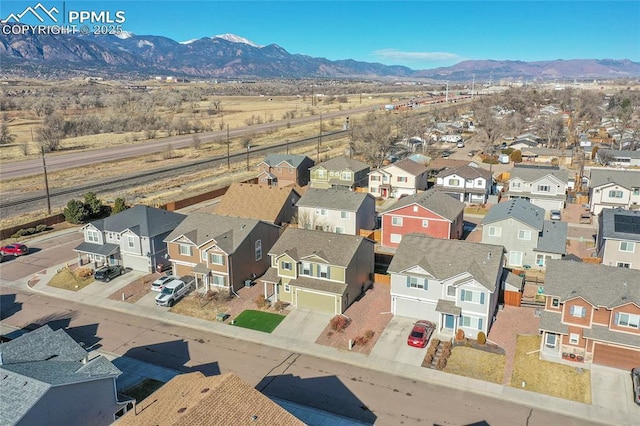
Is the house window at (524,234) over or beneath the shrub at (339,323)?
over

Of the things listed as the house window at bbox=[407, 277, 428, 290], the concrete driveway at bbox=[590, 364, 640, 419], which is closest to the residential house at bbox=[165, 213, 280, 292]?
the house window at bbox=[407, 277, 428, 290]

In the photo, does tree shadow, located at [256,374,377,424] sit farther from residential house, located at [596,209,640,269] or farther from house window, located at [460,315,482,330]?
residential house, located at [596,209,640,269]

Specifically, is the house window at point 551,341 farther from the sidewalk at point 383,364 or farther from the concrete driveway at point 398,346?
the concrete driveway at point 398,346

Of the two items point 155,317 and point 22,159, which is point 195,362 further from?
point 22,159

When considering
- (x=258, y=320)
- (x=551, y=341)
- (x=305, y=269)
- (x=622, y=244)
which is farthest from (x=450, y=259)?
(x=622, y=244)

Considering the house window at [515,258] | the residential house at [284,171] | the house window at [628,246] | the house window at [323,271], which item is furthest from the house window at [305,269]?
the residential house at [284,171]

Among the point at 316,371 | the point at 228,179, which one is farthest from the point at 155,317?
the point at 228,179

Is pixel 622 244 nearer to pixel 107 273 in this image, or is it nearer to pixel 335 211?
pixel 335 211
